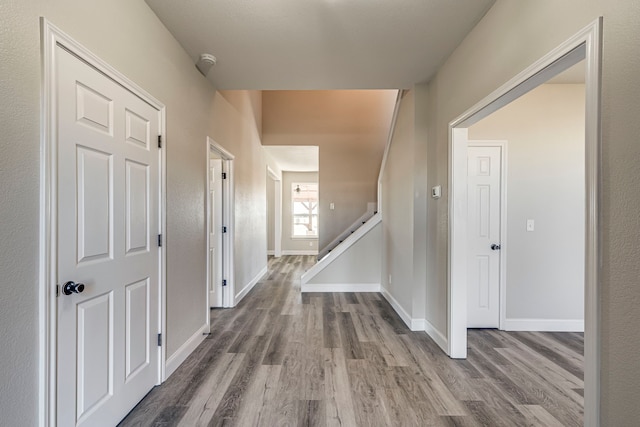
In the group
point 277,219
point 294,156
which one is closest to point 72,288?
point 294,156

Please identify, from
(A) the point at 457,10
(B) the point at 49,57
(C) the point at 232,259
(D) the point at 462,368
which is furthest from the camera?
(C) the point at 232,259

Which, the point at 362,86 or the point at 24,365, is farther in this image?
the point at 362,86

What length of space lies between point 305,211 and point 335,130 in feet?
12.3

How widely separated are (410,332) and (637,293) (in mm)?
2256

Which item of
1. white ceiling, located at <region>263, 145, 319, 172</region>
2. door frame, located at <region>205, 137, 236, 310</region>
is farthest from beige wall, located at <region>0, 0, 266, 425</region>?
white ceiling, located at <region>263, 145, 319, 172</region>

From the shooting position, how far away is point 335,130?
5.89 metres

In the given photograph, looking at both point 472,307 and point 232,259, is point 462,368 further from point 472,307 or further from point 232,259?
point 232,259

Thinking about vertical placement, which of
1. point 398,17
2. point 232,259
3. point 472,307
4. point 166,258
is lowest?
point 472,307

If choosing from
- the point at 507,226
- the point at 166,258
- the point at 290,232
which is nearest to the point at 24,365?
the point at 166,258

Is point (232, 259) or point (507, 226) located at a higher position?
point (507, 226)

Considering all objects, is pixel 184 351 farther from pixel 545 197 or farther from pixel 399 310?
pixel 545 197

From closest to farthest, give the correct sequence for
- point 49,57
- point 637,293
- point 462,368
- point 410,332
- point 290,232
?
point 637,293 < point 49,57 < point 462,368 < point 410,332 < point 290,232

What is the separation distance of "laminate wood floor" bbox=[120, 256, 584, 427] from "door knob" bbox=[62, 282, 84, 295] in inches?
37.3

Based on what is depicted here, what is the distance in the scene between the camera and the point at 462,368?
7.69ft
